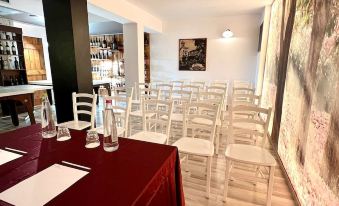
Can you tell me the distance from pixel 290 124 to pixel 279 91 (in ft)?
2.74

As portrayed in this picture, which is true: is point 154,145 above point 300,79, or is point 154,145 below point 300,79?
below

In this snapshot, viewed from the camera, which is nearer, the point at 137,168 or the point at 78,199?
the point at 78,199

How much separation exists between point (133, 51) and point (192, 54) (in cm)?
200

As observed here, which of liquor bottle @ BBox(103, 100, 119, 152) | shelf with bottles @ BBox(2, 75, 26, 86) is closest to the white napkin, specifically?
liquor bottle @ BBox(103, 100, 119, 152)

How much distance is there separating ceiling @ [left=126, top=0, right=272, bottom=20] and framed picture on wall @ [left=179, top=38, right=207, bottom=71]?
0.79m

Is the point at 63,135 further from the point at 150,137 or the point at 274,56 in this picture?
the point at 274,56

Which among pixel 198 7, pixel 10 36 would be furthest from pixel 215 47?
pixel 10 36

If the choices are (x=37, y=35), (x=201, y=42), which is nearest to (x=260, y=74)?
(x=201, y=42)

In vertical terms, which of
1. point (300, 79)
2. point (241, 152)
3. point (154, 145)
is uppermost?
point (300, 79)

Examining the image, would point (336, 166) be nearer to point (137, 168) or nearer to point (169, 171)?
point (169, 171)

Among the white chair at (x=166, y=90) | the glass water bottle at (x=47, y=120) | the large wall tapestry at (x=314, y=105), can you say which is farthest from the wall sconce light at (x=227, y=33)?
the glass water bottle at (x=47, y=120)

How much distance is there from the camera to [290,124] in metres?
2.32

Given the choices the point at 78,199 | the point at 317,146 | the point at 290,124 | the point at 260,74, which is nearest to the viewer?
the point at 78,199

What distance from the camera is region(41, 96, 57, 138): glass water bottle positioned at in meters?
1.56
